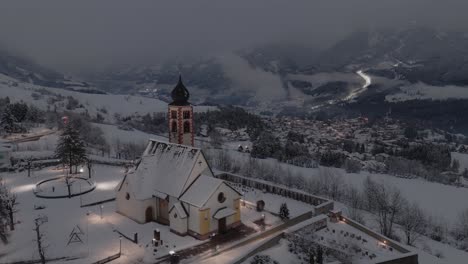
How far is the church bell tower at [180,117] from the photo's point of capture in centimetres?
3838

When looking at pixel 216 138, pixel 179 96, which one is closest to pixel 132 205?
pixel 179 96

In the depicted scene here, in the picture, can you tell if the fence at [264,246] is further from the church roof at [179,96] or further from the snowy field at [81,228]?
the church roof at [179,96]

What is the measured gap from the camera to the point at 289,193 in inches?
1698

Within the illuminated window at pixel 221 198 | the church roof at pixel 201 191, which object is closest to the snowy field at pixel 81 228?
the church roof at pixel 201 191

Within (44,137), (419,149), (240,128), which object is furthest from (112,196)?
(240,128)

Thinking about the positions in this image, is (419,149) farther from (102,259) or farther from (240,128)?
(102,259)

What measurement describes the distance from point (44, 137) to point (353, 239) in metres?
73.2

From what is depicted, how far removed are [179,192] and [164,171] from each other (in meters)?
3.22

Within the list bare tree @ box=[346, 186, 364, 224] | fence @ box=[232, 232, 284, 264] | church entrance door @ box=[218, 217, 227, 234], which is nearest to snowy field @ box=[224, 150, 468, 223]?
bare tree @ box=[346, 186, 364, 224]

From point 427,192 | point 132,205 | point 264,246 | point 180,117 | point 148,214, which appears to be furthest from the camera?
point 427,192

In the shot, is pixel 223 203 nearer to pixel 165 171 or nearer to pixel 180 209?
pixel 180 209

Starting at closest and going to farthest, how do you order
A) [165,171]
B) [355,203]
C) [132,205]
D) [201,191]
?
[201,191], [132,205], [165,171], [355,203]

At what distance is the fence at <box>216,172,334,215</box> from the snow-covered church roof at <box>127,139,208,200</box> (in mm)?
13227

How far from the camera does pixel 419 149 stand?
97812 mm
